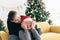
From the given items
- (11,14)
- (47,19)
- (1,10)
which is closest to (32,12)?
(47,19)

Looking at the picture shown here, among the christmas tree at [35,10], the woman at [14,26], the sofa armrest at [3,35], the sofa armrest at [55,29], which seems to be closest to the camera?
the woman at [14,26]

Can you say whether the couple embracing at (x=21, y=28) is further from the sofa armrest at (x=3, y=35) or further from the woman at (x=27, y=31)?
the sofa armrest at (x=3, y=35)

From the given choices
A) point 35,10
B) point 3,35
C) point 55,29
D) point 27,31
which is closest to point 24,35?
point 27,31

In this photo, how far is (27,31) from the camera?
269cm

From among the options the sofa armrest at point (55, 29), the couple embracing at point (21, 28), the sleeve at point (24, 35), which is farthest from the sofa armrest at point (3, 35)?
the sofa armrest at point (55, 29)

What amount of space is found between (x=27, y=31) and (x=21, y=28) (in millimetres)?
130

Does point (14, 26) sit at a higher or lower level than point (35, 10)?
lower

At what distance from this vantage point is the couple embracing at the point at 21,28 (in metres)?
2.67

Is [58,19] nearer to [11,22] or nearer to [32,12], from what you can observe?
[32,12]

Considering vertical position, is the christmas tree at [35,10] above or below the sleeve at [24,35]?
above

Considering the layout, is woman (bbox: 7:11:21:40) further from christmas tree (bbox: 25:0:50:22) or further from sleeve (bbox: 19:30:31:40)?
christmas tree (bbox: 25:0:50:22)

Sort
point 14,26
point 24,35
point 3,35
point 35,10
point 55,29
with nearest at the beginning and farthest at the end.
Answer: point 24,35
point 14,26
point 3,35
point 55,29
point 35,10

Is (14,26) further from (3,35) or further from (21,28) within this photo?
(3,35)

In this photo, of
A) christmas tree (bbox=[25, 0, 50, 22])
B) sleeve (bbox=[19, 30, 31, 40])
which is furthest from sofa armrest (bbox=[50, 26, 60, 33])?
sleeve (bbox=[19, 30, 31, 40])
